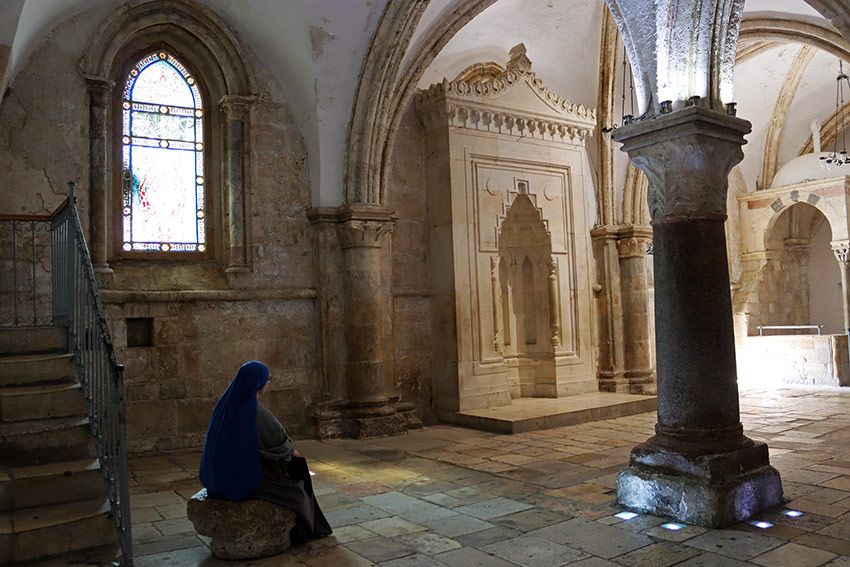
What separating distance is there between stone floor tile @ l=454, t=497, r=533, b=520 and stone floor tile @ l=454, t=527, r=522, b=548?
1.00 ft

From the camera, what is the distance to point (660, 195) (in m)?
4.86

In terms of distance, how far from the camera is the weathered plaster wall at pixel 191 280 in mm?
6941

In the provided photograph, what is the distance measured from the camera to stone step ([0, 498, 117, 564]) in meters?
3.51

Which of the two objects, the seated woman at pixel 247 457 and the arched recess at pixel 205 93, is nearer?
the seated woman at pixel 247 457

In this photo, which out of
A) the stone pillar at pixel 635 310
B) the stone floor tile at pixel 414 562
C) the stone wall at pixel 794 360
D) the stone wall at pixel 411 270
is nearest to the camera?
the stone floor tile at pixel 414 562

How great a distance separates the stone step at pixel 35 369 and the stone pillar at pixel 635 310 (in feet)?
25.8

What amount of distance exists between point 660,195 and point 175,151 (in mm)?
5469

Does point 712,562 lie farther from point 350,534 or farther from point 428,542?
point 350,534

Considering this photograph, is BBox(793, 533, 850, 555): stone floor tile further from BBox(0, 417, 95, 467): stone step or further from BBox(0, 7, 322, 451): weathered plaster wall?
BBox(0, 7, 322, 451): weathered plaster wall

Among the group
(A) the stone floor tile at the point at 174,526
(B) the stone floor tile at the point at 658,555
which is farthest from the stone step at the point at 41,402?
(B) the stone floor tile at the point at 658,555

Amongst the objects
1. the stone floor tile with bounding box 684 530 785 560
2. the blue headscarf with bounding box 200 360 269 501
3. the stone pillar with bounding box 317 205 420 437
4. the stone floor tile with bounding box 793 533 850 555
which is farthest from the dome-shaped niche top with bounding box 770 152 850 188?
the blue headscarf with bounding box 200 360 269 501

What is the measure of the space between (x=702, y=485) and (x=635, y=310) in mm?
6559

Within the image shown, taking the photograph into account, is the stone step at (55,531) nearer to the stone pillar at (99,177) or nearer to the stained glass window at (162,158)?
the stone pillar at (99,177)

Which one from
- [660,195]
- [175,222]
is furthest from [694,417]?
[175,222]
